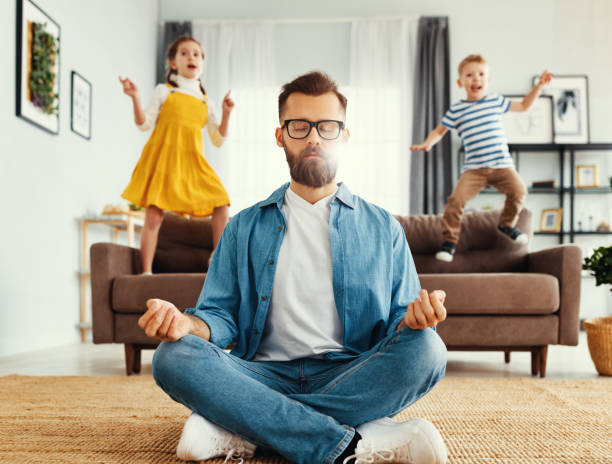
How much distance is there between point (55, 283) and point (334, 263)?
3.01 metres

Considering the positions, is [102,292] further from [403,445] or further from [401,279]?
[403,445]

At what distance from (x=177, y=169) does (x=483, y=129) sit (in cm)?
167

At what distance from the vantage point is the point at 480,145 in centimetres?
315

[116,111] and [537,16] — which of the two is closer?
[116,111]

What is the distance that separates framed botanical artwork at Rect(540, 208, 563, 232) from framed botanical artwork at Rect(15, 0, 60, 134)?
4289 millimetres

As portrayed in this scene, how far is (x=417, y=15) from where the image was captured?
19.0 ft

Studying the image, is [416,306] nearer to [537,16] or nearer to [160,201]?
[160,201]

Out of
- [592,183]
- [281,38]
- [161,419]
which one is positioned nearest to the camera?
[161,419]

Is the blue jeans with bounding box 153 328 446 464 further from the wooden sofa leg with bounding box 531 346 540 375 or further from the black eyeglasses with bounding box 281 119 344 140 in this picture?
the wooden sofa leg with bounding box 531 346 540 375

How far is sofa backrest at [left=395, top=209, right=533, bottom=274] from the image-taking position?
9.73 ft

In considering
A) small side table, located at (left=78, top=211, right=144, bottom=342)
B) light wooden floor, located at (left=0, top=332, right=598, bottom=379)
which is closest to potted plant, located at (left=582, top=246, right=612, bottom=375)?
light wooden floor, located at (left=0, top=332, right=598, bottom=379)

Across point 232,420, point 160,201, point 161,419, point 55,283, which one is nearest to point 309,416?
point 232,420

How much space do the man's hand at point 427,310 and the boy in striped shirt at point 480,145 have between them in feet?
6.38

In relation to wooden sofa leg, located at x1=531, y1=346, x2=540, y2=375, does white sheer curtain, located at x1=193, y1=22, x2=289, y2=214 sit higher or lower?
higher
